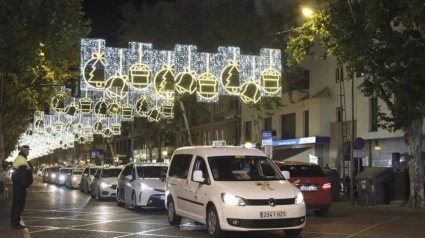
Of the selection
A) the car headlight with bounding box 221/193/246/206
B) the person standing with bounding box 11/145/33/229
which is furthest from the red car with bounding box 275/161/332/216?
the person standing with bounding box 11/145/33/229

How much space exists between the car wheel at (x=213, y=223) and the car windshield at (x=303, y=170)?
237 inches

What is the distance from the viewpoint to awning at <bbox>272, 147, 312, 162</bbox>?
39656 mm

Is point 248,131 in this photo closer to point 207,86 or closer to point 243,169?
point 207,86

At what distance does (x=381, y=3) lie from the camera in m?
19.2

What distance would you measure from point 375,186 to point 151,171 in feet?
29.4

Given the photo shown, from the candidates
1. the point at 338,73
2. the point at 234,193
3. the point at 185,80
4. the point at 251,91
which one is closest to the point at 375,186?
the point at 185,80

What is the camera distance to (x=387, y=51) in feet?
69.7

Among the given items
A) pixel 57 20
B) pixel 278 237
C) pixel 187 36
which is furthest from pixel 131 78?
pixel 187 36

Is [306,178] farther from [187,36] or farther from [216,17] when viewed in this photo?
[187,36]

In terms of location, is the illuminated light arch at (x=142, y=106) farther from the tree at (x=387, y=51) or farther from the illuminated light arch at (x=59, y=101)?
the tree at (x=387, y=51)

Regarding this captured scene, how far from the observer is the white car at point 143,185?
66.1 ft

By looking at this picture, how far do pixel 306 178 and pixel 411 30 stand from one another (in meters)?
6.35

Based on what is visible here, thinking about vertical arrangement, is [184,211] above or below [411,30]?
below

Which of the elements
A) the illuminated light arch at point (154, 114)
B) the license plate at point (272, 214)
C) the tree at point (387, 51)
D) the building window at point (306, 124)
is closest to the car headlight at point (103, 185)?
the illuminated light arch at point (154, 114)
